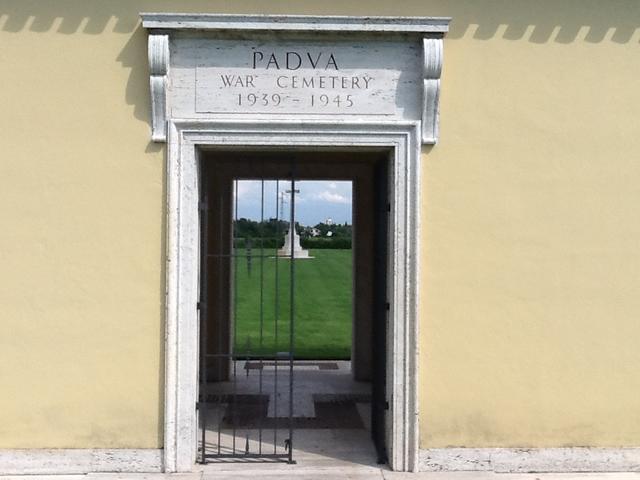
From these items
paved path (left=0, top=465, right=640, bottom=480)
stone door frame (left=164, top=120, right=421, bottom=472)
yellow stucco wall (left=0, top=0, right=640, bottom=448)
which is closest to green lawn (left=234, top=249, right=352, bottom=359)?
stone door frame (left=164, top=120, right=421, bottom=472)

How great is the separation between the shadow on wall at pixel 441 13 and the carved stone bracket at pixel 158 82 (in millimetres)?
314

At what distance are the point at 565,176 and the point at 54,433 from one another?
4724mm

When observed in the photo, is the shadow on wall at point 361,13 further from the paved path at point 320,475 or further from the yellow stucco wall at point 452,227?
the paved path at point 320,475

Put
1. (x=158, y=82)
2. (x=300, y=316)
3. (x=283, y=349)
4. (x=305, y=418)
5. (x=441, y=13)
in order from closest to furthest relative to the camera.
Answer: (x=158, y=82), (x=441, y=13), (x=305, y=418), (x=283, y=349), (x=300, y=316)

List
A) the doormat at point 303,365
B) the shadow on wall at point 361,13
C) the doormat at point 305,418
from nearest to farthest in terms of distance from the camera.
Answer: the shadow on wall at point 361,13
the doormat at point 305,418
the doormat at point 303,365

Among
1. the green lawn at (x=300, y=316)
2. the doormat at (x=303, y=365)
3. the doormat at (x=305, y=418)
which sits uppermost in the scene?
the green lawn at (x=300, y=316)

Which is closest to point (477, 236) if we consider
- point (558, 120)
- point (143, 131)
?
point (558, 120)

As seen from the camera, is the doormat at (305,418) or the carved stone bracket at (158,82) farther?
the doormat at (305,418)

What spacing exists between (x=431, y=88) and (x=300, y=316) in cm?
983

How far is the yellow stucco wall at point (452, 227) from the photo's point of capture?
4504 mm

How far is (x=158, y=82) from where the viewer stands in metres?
4.41

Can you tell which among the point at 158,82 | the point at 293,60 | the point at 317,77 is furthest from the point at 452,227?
the point at 158,82

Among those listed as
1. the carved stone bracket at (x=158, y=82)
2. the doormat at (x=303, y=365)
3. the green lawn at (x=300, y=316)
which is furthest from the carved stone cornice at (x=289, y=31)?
the doormat at (x=303, y=365)

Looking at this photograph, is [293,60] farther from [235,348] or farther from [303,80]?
[235,348]
